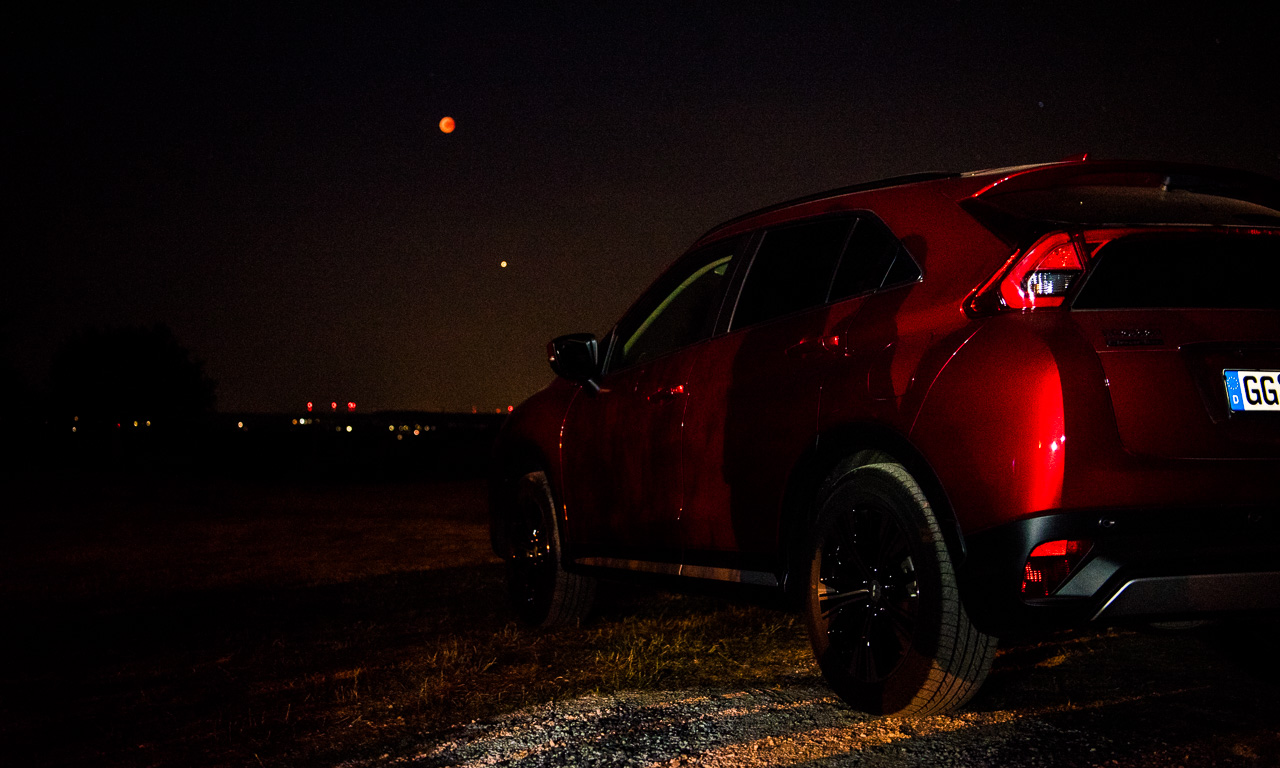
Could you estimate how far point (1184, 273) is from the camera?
3.33 metres

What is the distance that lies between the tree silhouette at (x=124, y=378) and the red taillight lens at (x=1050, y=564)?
12236 cm

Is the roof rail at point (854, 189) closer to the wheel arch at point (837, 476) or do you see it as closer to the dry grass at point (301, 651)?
the wheel arch at point (837, 476)

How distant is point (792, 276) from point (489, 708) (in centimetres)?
200

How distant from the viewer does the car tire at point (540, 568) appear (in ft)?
18.9


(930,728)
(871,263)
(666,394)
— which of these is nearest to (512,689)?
(666,394)

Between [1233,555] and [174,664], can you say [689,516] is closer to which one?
[1233,555]

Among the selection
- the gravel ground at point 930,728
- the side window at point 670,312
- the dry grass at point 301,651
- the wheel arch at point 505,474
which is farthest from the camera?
the wheel arch at point 505,474

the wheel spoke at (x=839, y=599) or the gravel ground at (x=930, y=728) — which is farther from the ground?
the wheel spoke at (x=839, y=599)

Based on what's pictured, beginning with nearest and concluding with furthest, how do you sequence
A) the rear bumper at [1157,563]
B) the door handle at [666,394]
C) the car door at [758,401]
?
the rear bumper at [1157,563], the car door at [758,401], the door handle at [666,394]

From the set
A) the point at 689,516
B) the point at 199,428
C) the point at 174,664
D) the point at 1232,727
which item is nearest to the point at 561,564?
the point at 689,516

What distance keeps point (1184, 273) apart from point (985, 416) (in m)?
0.73

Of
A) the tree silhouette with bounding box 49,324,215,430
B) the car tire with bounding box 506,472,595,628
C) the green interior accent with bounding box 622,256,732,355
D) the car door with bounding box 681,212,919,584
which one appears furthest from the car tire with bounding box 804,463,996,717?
the tree silhouette with bounding box 49,324,215,430

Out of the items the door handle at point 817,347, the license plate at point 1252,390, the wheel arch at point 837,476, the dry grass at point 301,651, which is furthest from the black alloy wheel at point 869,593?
the license plate at point 1252,390

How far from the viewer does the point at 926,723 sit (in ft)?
12.1
